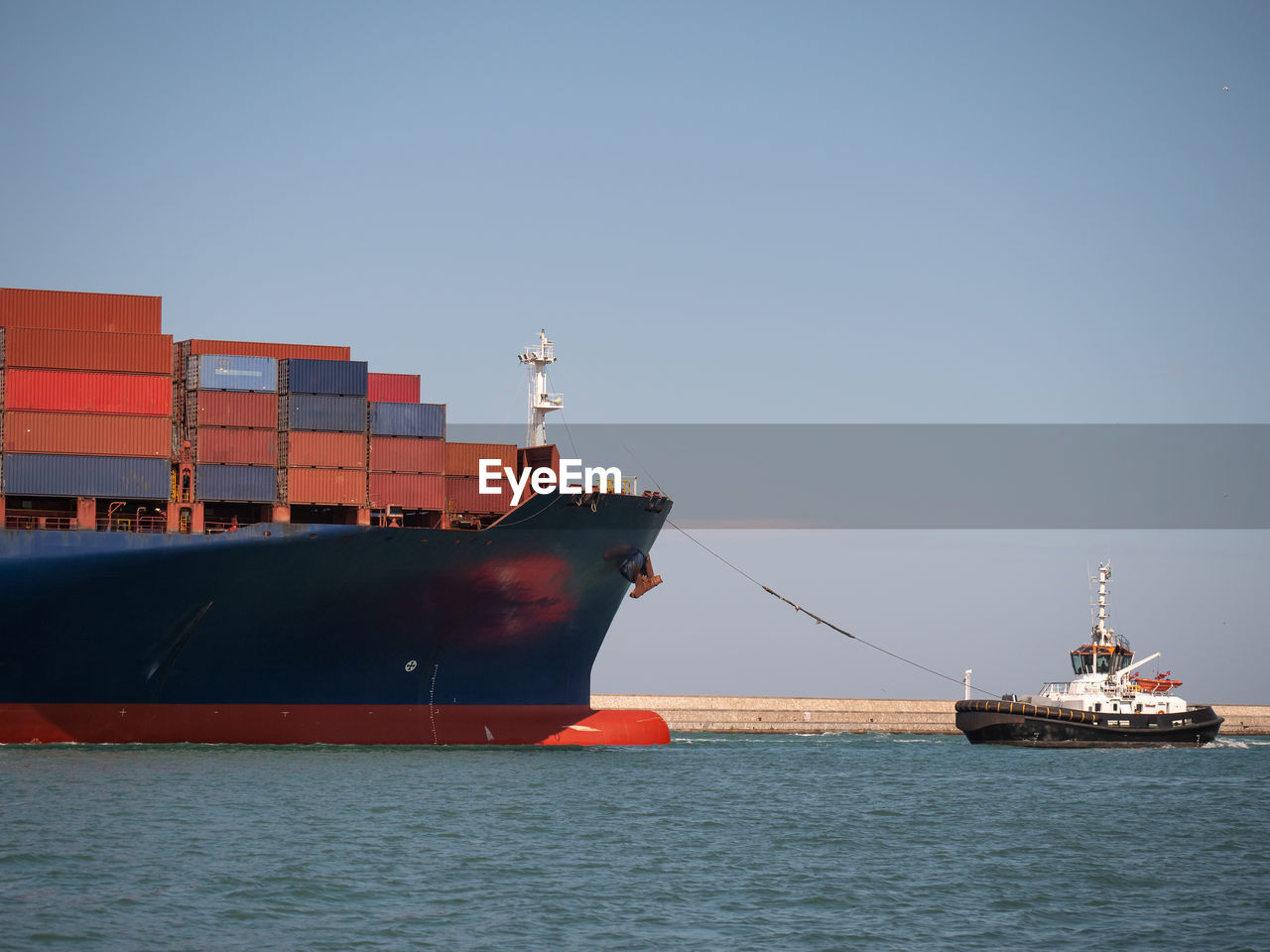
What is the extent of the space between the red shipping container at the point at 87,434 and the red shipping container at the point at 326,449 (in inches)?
142

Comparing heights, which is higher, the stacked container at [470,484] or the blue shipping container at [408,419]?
the blue shipping container at [408,419]

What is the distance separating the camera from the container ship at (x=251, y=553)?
3750cm

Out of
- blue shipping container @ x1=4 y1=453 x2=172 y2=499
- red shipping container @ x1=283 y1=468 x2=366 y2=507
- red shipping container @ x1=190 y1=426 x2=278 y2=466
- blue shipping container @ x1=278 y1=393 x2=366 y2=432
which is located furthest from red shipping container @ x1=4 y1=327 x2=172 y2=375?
red shipping container @ x1=283 y1=468 x2=366 y2=507

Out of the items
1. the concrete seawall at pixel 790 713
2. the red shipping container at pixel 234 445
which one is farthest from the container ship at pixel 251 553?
the concrete seawall at pixel 790 713

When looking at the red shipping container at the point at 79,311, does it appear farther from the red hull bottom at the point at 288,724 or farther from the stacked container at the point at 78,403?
the red hull bottom at the point at 288,724

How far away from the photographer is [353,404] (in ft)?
134

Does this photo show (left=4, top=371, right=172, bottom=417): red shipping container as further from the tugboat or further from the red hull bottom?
the tugboat

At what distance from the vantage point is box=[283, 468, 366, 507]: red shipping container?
39.9m

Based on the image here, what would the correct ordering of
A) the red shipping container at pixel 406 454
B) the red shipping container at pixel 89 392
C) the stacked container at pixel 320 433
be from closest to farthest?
the red shipping container at pixel 89 392 → the stacked container at pixel 320 433 → the red shipping container at pixel 406 454

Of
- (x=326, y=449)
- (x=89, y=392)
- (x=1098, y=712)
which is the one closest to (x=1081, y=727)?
(x=1098, y=712)

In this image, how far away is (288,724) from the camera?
3988cm

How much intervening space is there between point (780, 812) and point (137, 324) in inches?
954

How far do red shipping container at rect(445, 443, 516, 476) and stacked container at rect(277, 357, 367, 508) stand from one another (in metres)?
3.63

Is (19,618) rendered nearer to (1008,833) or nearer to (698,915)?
(698,915)
